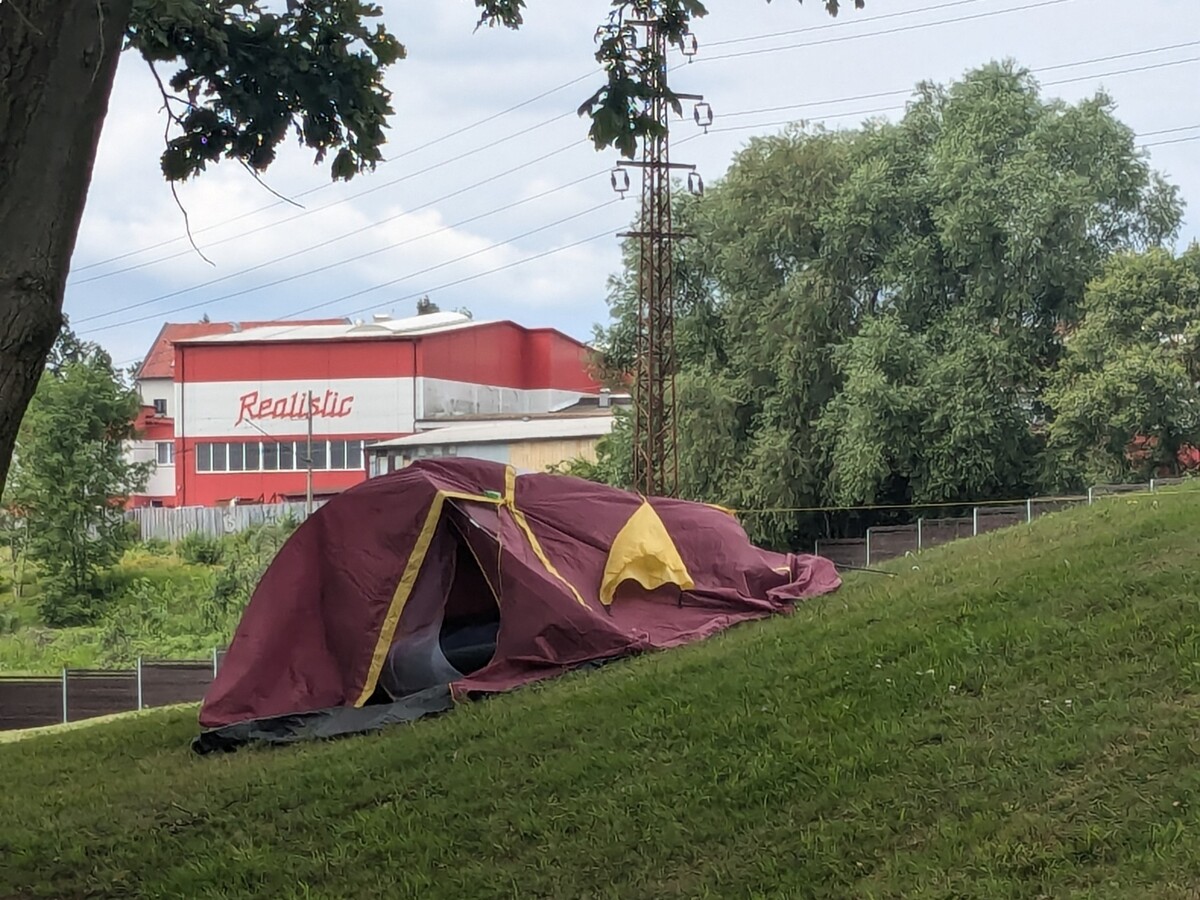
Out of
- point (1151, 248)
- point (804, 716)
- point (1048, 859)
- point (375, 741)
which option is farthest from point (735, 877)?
point (1151, 248)

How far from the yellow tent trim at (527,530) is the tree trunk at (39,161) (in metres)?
5.33

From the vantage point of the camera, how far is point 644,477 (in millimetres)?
25219

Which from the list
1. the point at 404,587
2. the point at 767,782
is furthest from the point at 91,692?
the point at 767,782

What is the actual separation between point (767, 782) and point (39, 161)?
129 inches

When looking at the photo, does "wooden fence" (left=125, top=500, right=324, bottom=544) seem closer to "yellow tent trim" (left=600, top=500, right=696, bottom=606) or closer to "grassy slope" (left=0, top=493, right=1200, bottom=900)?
"yellow tent trim" (left=600, top=500, right=696, bottom=606)

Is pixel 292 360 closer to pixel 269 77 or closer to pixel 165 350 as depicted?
pixel 165 350

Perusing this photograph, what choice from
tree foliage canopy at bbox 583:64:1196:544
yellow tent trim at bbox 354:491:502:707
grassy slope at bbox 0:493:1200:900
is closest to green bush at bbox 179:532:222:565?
tree foliage canopy at bbox 583:64:1196:544

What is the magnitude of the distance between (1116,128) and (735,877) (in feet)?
82.6

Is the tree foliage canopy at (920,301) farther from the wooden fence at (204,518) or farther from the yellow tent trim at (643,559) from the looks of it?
the yellow tent trim at (643,559)

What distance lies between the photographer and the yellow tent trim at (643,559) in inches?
347

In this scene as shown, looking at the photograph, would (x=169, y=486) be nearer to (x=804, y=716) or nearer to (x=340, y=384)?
(x=340, y=384)

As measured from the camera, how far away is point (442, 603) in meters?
8.57

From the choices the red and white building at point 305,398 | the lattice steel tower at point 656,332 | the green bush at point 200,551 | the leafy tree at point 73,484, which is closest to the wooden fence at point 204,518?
the green bush at point 200,551

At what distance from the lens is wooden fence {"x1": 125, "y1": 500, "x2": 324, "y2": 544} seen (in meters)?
38.0
